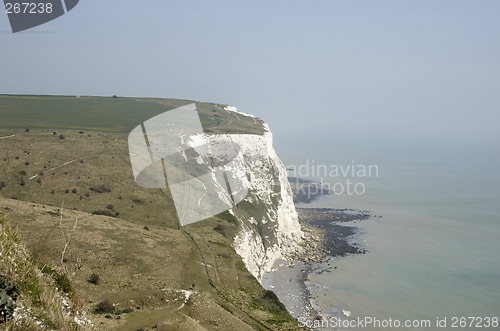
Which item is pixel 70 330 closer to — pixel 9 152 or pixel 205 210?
pixel 205 210

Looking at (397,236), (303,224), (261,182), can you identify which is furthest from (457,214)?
(261,182)

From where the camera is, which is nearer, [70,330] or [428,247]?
[70,330]

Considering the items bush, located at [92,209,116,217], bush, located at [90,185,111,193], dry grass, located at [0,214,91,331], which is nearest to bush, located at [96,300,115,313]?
dry grass, located at [0,214,91,331]

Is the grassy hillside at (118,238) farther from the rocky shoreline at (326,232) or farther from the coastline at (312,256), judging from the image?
the rocky shoreline at (326,232)

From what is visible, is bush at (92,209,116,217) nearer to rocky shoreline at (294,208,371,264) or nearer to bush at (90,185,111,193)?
bush at (90,185,111,193)

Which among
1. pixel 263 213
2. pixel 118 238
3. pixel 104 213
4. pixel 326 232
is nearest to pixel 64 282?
pixel 118 238

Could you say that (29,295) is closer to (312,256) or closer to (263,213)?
(263,213)

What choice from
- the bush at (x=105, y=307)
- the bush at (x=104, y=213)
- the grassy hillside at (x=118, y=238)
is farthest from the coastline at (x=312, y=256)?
the bush at (x=105, y=307)
